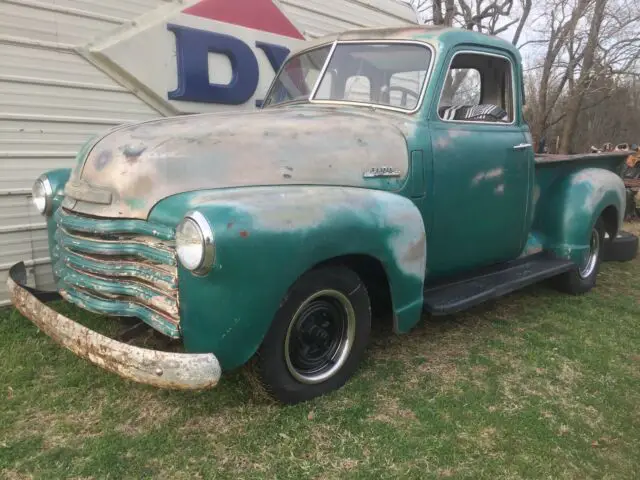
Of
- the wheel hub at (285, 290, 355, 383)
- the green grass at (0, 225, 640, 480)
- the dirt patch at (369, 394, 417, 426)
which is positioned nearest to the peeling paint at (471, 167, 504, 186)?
the green grass at (0, 225, 640, 480)

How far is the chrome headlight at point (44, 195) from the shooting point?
329cm

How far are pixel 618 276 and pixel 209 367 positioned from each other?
488 cm

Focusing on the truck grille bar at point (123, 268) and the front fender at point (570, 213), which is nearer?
the truck grille bar at point (123, 268)

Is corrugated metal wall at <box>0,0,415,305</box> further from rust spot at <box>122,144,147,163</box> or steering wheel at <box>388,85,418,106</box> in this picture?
steering wheel at <box>388,85,418,106</box>

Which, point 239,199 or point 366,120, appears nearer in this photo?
point 239,199

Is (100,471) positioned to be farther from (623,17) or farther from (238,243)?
(623,17)

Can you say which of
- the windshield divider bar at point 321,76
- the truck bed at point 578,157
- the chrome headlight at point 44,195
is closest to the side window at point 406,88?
the windshield divider bar at point 321,76

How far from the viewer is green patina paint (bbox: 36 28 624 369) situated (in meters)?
2.29

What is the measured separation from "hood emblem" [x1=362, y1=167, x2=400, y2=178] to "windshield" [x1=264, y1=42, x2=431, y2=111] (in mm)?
578

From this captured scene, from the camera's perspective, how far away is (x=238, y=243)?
2217mm

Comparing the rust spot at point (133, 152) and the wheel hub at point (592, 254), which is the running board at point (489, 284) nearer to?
the wheel hub at point (592, 254)

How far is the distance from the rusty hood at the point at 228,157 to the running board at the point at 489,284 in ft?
2.61

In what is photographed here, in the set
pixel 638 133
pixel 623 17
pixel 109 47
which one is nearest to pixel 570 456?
pixel 109 47

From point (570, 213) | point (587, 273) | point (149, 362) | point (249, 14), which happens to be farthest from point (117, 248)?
point (587, 273)
